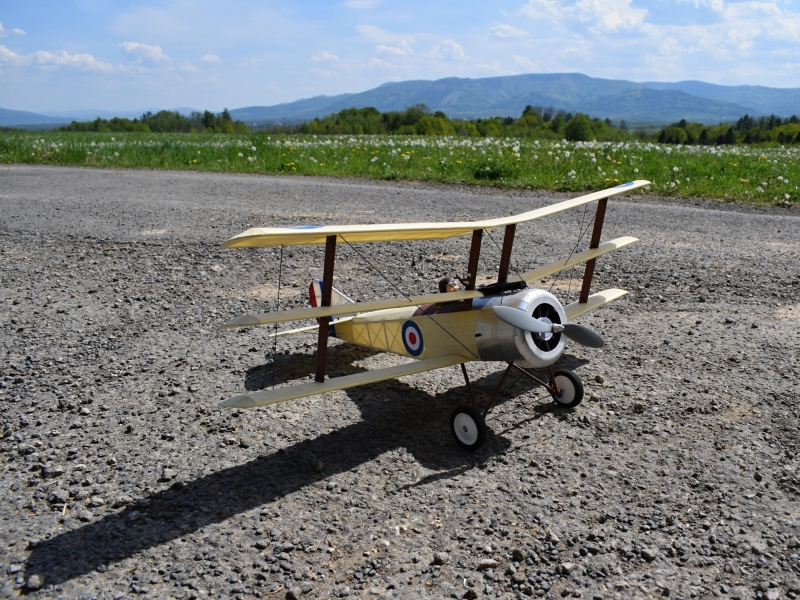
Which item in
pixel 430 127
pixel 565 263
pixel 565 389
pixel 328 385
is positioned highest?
pixel 430 127

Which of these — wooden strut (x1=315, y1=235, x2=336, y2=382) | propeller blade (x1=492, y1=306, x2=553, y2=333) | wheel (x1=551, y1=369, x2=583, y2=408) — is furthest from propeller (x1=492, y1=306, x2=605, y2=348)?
wooden strut (x1=315, y1=235, x2=336, y2=382)

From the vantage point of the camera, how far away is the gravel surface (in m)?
3.84

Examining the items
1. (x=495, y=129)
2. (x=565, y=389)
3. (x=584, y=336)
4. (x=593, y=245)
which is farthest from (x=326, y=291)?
(x=495, y=129)

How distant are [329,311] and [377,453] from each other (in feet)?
4.34

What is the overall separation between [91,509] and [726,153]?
23985 mm

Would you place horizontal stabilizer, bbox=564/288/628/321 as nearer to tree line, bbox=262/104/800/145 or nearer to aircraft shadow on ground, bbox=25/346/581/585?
aircraft shadow on ground, bbox=25/346/581/585

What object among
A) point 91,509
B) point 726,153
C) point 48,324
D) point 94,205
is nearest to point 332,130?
point 726,153

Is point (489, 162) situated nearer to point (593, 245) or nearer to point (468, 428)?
point (593, 245)

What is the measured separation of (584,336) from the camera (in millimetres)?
5641

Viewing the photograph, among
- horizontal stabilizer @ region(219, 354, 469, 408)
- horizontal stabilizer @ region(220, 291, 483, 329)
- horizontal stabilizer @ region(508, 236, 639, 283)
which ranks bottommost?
horizontal stabilizer @ region(219, 354, 469, 408)

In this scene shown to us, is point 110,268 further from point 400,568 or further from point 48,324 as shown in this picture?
point 400,568

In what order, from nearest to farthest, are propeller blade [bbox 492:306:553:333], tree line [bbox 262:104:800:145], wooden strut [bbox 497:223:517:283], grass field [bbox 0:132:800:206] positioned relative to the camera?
propeller blade [bbox 492:306:553:333] < wooden strut [bbox 497:223:517:283] < grass field [bbox 0:132:800:206] < tree line [bbox 262:104:800:145]

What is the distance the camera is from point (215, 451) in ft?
17.0

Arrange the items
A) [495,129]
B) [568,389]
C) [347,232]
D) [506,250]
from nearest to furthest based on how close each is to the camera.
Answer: [347,232]
[506,250]
[568,389]
[495,129]
